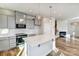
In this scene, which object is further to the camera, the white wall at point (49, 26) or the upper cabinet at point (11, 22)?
the white wall at point (49, 26)

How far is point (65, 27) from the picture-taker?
2.26 metres

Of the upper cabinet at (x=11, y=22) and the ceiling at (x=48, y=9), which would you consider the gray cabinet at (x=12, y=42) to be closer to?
the upper cabinet at (x=11, y=22)

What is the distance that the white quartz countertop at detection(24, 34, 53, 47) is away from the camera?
88.6 inches

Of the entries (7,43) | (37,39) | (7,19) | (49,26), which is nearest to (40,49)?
(37,39)

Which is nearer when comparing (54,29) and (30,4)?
(30,4)

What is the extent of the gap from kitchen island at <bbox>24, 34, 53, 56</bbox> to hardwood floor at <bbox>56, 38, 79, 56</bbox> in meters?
0.21

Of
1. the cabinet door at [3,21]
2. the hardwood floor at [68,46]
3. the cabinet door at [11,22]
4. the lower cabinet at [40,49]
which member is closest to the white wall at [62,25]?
the hardwood floor at [68,46]

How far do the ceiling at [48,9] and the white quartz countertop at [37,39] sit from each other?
500 mm

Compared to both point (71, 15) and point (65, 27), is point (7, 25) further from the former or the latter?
point (71, 15)

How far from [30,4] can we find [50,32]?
30.9 inches

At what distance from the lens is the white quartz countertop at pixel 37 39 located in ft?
7.38

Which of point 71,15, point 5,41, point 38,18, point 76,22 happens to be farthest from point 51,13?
point 5,41

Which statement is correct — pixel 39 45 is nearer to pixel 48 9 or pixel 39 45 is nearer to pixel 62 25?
pixel 62 25

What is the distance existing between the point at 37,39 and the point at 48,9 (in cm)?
74
